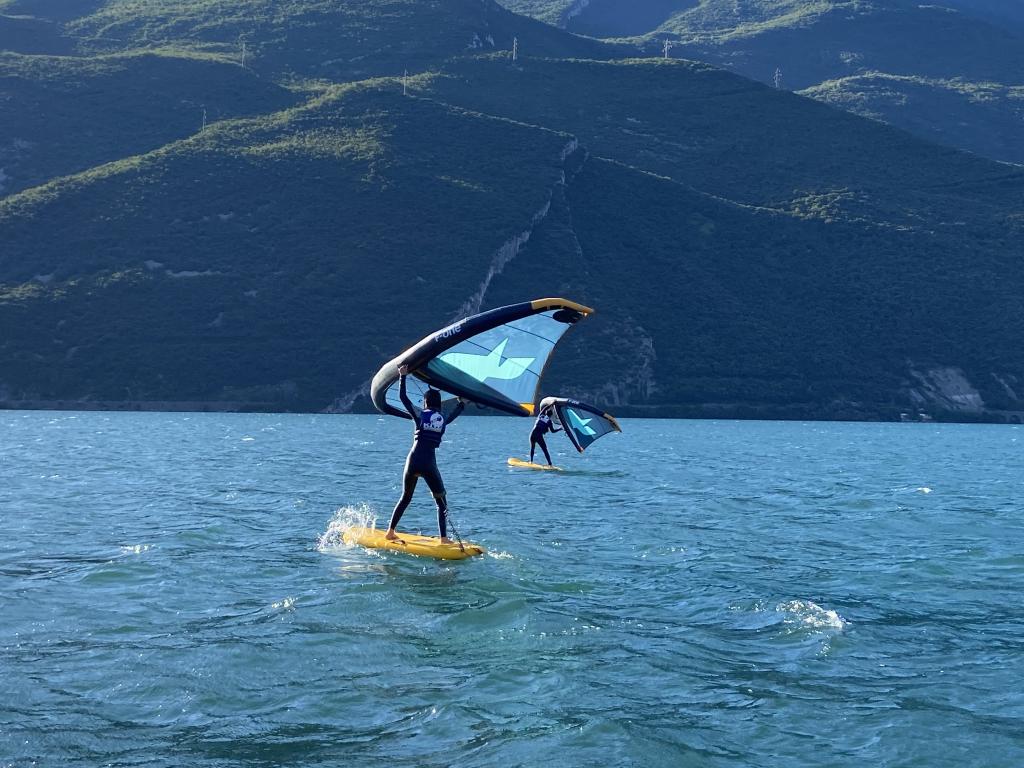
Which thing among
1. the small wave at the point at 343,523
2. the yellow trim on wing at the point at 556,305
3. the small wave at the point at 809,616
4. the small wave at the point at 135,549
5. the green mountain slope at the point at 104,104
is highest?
the yellow trim on wing at the point at 556,305

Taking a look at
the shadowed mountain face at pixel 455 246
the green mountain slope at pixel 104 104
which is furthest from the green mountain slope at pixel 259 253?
the green mountain slope at pixel 104 104

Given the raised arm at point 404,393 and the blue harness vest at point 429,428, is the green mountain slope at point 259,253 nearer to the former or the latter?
the blue harness vest at point 429,428

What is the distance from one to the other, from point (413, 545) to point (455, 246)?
375 feet

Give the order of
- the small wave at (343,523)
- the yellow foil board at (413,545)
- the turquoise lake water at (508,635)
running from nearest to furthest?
the turquoise lake water at (508,635) → the yellow foil board at (413,545) → the small wave at (343,523)

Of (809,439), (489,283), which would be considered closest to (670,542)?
(809,439)

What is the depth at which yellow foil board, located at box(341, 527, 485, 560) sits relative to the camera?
57.8ft

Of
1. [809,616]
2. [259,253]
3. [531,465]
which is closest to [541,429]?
[531,465]

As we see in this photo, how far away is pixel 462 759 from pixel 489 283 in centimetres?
12112

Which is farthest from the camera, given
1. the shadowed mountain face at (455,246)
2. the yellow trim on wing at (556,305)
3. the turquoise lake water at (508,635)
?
the shadowed mountain face at (455,246)

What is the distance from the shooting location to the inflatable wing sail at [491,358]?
54.1 ft

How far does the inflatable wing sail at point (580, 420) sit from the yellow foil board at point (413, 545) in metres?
18.8

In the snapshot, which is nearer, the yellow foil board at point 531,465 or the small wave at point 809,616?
the small wave at point 809,616

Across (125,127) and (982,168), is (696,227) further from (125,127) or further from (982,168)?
(125,127)

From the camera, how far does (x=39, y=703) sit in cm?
1010
